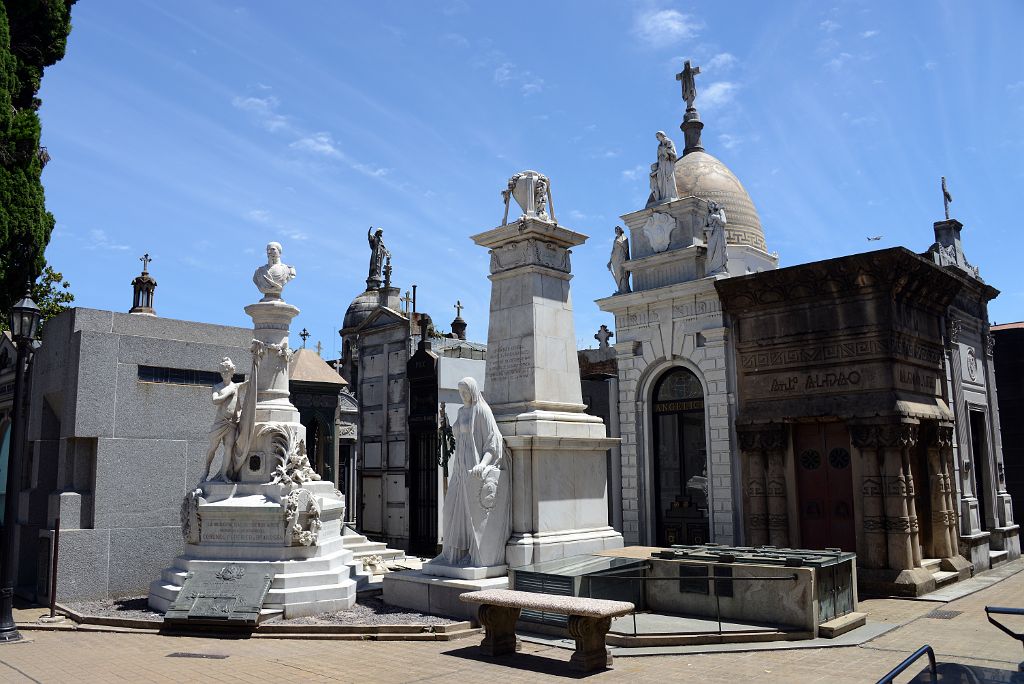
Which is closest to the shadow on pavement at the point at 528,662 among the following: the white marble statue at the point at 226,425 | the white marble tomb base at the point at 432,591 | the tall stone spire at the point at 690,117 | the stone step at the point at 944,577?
the white marble tomb base at the point at 432,591

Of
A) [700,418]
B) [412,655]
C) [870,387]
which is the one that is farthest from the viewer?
[700,418]

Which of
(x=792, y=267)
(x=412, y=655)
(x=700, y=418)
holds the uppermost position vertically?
(x=792, y=267)

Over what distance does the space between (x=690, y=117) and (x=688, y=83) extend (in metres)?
1.07

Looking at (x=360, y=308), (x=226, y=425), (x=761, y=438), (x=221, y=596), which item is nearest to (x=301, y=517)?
(x=221, y=596)

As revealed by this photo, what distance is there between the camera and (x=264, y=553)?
11336 mm

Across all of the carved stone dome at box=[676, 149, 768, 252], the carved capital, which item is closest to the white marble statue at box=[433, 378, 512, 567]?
the carved capital

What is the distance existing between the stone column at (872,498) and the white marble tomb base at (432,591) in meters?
7.60

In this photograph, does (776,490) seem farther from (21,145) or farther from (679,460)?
(21,145)

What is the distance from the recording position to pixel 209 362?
1556 cm

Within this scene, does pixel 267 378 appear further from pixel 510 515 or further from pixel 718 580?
pixel 718 580

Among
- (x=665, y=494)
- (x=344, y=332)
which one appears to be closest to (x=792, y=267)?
(x=665, y=494)

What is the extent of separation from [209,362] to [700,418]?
34.6 ft

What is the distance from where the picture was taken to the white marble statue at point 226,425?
481 inches

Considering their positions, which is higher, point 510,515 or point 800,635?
point 510,515
